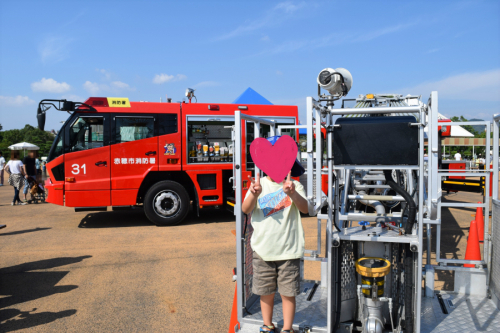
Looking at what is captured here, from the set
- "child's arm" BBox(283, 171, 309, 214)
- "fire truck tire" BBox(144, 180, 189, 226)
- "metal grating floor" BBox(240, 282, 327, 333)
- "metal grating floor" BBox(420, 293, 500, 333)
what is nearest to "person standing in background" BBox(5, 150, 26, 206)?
"fire truck tire" BBox(144, 180, 189, 226)

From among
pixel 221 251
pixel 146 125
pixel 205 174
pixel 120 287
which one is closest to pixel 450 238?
pixel 221 251

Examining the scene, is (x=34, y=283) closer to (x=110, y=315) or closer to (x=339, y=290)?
(x=110, y=315)

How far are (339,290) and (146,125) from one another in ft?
20.5

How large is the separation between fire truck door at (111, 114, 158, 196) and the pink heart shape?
585 centimetres

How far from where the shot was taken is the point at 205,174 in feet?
27.2

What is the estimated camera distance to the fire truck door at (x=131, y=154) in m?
7.89

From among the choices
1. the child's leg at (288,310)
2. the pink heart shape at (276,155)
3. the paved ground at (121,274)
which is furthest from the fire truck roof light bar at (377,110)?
the paved ground at (121,274)

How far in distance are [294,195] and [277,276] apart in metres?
0.66

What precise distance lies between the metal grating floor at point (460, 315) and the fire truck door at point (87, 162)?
21.5ft

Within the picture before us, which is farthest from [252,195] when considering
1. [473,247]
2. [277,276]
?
[473,247]

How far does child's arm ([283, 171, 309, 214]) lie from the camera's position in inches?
98.6

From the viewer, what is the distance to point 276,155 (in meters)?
2.57

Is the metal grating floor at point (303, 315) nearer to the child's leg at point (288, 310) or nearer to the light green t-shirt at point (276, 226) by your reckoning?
the child's leg at point (288, 310)

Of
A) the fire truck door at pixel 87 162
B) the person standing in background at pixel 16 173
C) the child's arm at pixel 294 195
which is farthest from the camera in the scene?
the person standing in background at pixel 16 173
